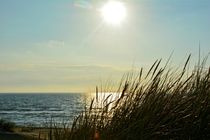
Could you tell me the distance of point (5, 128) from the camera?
1080 inches

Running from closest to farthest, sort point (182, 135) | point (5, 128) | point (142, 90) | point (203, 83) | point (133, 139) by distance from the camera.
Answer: point (133, 139), point (182, 135), point (142, 90), point (203, 83), point (5, 128)

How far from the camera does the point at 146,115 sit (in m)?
5.04

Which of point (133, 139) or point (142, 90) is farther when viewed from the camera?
point (142, 90)

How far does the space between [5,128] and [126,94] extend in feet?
76.0

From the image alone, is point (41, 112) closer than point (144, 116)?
No

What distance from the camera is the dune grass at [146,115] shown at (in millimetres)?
4867

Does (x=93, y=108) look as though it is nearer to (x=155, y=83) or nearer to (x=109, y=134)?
(x=109, y=134)

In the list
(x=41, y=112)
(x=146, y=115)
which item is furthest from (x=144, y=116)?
(x=41, y=112)

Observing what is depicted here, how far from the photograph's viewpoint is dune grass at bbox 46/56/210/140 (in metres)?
4.87

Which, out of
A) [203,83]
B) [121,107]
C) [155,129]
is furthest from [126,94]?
[203,83]

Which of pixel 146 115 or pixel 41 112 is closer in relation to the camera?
pixel 146 115

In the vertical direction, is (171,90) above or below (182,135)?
above

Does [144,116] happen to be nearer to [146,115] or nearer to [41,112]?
[146,115]

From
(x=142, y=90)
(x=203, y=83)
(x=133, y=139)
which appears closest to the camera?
(x=133, y=139)
